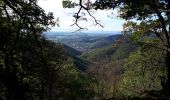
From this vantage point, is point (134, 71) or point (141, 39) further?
point (134, 71)

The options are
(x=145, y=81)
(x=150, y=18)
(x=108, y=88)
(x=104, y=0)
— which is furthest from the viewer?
(x=108, y=88)

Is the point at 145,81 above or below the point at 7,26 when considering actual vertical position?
below

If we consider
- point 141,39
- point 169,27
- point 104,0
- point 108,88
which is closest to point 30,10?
point 104,0

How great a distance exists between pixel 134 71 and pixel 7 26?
59.5 metres

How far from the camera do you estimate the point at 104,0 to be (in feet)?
62.0

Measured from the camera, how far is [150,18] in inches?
966

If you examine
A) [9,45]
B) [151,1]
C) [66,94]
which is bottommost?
[66,94]

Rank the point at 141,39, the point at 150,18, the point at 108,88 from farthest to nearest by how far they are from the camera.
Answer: the point at 108,88, the point at 141,39, the point at 150,18

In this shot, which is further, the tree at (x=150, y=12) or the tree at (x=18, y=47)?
the tree at (x=150, y=12)

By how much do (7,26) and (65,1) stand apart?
14.3 ft

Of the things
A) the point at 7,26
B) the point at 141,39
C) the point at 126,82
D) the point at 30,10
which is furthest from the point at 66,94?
the point at 30,10

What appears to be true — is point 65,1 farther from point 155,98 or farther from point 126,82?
point 126,82

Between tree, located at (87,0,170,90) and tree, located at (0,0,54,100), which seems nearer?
tree, located at (0,0,54,100)

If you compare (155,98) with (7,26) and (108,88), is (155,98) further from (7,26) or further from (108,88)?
(108,88)
